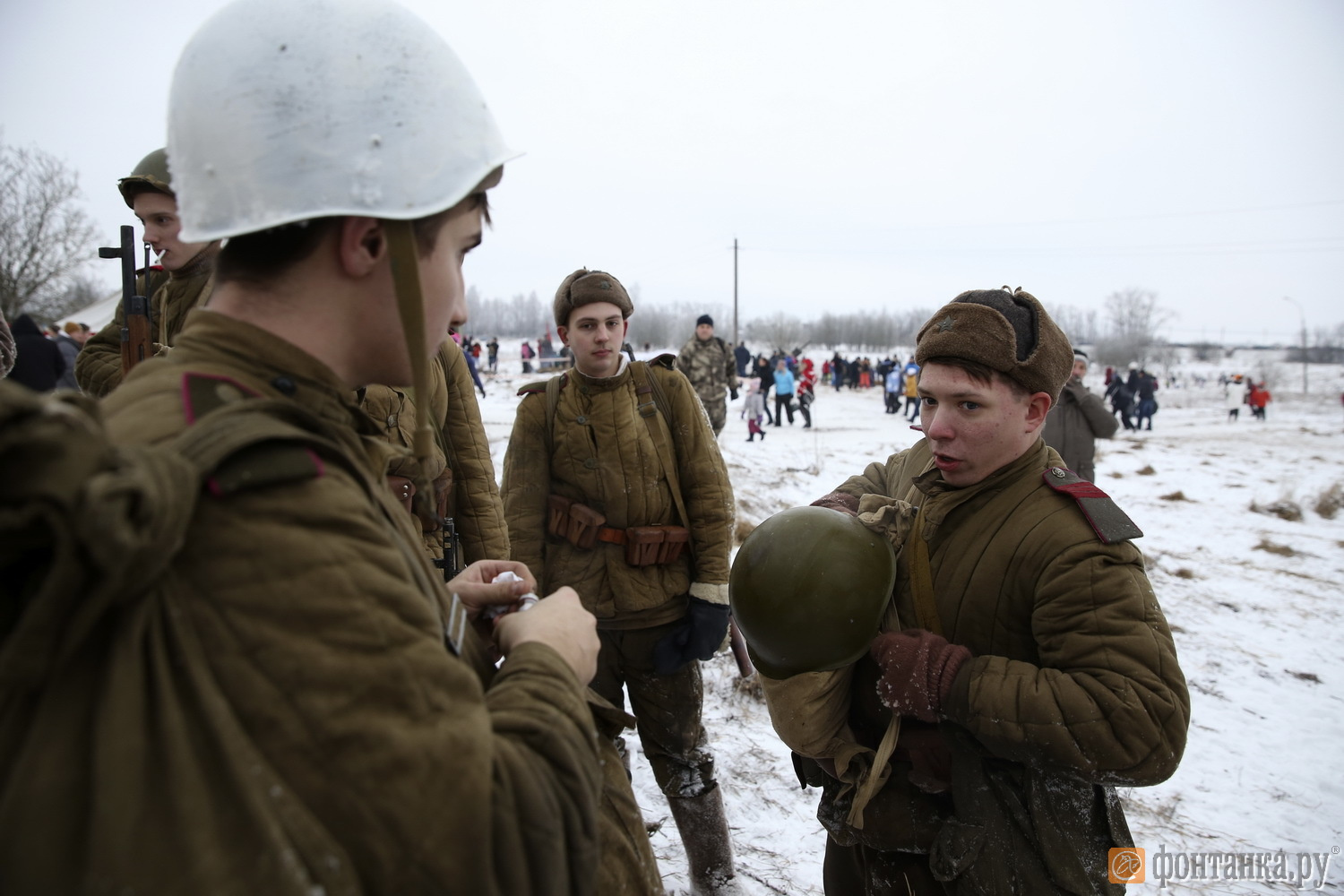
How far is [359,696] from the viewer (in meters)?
0.78

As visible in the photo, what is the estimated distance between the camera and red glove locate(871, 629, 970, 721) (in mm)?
1823

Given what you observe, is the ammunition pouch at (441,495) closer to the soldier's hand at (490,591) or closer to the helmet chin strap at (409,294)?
the soldier's hand at (490,591)

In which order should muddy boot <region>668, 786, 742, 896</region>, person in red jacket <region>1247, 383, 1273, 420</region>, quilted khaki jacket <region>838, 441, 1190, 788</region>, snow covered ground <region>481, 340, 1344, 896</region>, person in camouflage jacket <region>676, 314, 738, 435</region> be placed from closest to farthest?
1. quilted khaki jacket <region>838, 441, 1190, 788</region>
2. muddy boot <region>668, 786, 742, 896</region>
3. snow covered ground <region>481, 340, 1344, 896</region>
4. person in camouflage jacket <region>676, 314, 738, 435</region>
5. person in red jacket <region>1247, 383, 1273, 420</region>

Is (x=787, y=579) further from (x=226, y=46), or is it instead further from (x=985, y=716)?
(x=226, y=46)

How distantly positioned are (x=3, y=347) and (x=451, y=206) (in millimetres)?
3076

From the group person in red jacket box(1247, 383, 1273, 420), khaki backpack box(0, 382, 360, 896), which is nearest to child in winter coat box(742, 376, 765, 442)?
khaki backpack box(0, 382, 360, 896)

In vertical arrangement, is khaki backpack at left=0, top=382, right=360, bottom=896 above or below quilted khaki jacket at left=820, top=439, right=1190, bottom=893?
above

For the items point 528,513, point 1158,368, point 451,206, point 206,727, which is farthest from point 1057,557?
point 1158,368

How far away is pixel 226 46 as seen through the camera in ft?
3.49

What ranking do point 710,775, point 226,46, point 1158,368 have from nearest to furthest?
point 226,46 → point 710,775 → point 1158,368

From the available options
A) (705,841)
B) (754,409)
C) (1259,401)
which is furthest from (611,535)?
(1259,401)

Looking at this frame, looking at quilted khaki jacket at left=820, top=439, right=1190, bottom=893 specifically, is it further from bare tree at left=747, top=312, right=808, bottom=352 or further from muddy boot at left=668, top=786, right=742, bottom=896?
bare tree at left=747, top=312, right=808, bottom=352

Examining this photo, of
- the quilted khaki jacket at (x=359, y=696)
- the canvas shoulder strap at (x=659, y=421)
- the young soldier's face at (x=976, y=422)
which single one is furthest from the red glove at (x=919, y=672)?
the canvas shoulder strap at (x=659, y=421)

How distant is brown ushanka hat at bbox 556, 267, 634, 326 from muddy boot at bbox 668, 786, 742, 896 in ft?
7.65
